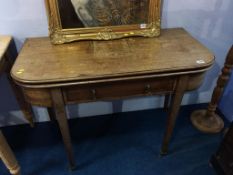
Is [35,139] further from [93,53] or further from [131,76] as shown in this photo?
[131,76]

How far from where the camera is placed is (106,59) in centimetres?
108

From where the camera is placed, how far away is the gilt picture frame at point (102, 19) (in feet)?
3.92

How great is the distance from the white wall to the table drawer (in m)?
0.51

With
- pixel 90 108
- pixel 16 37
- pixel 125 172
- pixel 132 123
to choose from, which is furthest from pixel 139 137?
pixel 16 37

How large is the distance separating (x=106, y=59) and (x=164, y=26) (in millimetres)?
573

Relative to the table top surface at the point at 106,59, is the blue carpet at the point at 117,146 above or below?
below

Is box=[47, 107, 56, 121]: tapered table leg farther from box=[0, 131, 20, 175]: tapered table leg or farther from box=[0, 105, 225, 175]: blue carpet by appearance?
box=[0, 131, 20, 175]: tapered table leg

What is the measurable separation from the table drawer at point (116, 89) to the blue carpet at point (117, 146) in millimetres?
581

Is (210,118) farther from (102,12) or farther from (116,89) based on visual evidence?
(102,12)

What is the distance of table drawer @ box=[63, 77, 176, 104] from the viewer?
3.42 feet

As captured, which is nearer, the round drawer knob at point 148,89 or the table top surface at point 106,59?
the table top surface at point 106,59

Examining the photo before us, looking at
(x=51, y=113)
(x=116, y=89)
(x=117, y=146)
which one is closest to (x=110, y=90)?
(x=116, y=89)

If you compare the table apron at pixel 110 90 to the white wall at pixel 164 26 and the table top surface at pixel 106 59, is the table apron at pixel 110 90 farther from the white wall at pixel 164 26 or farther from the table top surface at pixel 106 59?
the white wall at pixel 164 26

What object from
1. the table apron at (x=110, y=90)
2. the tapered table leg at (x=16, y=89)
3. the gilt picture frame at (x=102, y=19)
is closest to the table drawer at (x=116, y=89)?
the table apron at (x=110, y=90)
